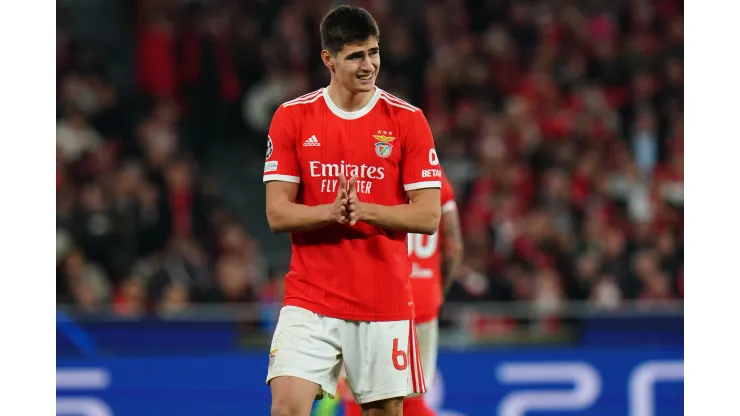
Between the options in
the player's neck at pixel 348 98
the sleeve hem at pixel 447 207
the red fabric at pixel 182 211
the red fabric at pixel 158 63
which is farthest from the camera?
the red fabric at pixel 158 63

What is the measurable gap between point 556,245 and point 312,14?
4.62 meters

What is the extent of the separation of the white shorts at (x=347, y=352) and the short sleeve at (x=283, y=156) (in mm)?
595

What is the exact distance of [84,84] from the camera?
46.0 feet

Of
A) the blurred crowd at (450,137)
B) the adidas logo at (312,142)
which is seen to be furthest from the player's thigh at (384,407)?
the blurred crowd at (450,137)

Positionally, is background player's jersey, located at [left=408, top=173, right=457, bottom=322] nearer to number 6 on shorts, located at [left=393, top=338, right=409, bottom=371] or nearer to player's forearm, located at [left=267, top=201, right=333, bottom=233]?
number 6 on shorts, located at [left=393, top=338, right=409, bottom=371]

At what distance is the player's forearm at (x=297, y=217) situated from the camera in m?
4.95

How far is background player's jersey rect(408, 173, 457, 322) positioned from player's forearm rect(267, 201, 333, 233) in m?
1.72

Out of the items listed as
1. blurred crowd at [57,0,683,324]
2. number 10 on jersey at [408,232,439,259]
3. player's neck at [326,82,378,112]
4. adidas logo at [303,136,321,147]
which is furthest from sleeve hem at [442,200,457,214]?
blurred crowd at [57,0,683,324]

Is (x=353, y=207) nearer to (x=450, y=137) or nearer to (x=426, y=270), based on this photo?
(x=426, y=270)

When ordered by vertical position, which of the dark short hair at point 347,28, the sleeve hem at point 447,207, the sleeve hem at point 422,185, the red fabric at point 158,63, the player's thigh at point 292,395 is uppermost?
the red fabric at point 158,63

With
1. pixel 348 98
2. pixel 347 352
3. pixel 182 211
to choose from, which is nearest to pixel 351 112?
pixel 348 98

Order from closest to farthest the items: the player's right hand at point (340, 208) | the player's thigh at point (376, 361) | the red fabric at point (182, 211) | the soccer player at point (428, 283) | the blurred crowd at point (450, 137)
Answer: the player's right hand at point (340, 208), the player's thigh at point (376, 361), the soccer player at point (428, 283), the blurred crowd at point (450, 137), the red fabric at point (182, 211)

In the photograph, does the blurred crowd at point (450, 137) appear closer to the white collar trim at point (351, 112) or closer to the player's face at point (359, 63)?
the white collar trim at point (351, 112)

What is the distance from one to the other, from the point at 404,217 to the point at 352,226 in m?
0.26
